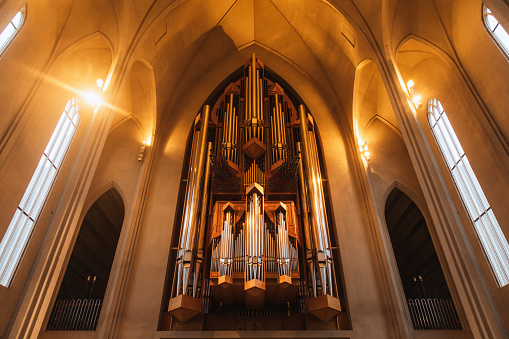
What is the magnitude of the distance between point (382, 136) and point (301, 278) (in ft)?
18.7

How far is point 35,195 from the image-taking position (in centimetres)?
775

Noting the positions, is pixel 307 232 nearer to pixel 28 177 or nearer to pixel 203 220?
pixel 203 220

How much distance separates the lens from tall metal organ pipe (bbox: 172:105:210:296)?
743 centimetres

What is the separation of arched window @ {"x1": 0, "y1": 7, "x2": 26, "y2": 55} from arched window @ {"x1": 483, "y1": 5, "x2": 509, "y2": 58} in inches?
381

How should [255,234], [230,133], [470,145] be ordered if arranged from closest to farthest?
[255,234], [470,145], [230,133]

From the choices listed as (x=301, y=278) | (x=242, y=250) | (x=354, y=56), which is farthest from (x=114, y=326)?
(x=354, y=56)

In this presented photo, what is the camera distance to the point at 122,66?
28.6ft

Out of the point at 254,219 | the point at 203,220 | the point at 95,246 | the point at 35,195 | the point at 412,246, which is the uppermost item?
the point at 95,246

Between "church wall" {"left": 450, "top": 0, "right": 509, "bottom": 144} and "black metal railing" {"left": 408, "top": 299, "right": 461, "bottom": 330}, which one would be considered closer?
"church wall" {"left": 450, "top": 0, "right": 509, "bottom": 144}

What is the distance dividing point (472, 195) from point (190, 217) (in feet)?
21.1

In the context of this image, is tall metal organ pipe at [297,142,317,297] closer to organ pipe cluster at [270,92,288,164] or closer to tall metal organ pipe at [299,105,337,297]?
tall metal organ pipe at [299,105,337,297]

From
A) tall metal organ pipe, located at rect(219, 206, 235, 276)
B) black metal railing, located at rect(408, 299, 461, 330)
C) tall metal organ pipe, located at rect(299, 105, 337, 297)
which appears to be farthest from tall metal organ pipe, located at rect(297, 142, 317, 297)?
black metal railing, located at rect(408, 299, 461, 330)

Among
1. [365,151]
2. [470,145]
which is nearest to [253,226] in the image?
[365,151]

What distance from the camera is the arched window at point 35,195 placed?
270 inches
